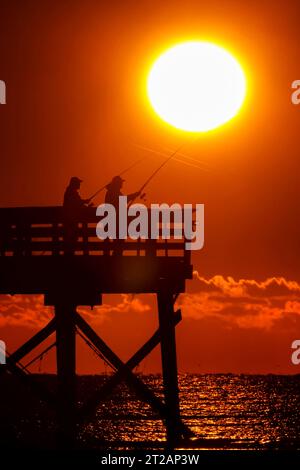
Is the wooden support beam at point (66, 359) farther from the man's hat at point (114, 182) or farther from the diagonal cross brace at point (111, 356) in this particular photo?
the man's hat at point (114, 182)

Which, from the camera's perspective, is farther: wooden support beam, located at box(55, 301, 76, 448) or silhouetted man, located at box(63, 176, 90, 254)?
wooden support beam, located at box(55, 301, 76, 448)

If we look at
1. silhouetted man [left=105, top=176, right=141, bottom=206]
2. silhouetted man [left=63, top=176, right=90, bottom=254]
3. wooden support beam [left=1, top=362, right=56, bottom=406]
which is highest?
silhouetted man [left=105, top=176, right=141, bottom=206]

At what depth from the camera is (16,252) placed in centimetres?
2436

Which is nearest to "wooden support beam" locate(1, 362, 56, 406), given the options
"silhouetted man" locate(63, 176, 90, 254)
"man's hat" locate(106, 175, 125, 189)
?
"silhouetted man" locate(63, 176, 90, 254)

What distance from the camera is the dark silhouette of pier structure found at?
24141 millimetres

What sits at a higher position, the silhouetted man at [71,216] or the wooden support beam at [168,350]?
the silhouetted man at [71,216]

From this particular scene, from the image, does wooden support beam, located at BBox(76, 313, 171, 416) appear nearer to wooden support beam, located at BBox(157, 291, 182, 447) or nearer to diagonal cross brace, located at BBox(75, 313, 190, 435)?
diagonal cross brace, located at BBox(75, 313, 190, 435)

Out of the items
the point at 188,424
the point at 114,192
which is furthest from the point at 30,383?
the point at 188,424

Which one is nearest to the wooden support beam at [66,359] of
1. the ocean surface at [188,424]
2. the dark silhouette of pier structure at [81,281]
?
the dark silhouette of pier structure at [81,281]

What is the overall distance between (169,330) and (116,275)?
84.1 inches

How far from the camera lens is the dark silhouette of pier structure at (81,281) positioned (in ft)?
79.2

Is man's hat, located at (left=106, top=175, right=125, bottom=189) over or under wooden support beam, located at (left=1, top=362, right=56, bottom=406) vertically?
over

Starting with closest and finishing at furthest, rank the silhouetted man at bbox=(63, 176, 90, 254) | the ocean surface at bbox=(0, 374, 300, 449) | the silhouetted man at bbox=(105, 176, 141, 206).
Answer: the silhouetted man at bbox=(63, 176, 90, 254)
the silhouetted man at bbox=(105, 176, 141, 206)
the ocean surface at bbox=(0, 374, 300, 449)

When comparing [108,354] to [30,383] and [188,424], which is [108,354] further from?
[188,424]
